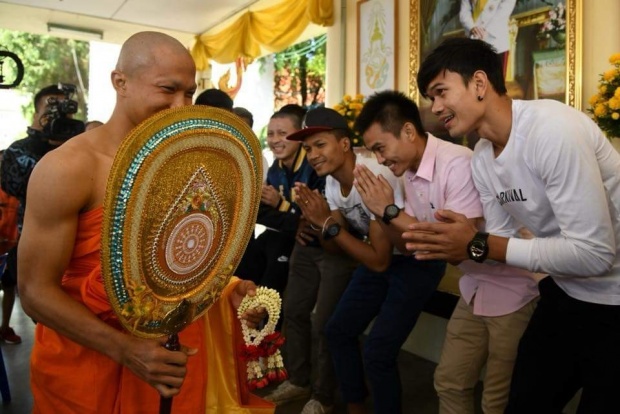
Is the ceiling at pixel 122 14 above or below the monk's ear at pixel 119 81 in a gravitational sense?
above

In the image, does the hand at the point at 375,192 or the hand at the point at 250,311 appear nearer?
the hand at the point at 250,311

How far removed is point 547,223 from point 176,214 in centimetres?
102

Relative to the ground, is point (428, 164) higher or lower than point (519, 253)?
higher

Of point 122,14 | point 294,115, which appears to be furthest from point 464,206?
point 122,14

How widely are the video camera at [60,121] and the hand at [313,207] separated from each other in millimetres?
1376

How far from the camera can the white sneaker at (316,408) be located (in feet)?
8.32

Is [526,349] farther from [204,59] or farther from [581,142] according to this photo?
[204,59]

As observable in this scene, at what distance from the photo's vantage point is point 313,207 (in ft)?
7.75

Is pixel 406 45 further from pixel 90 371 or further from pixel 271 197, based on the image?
pixel 90 371

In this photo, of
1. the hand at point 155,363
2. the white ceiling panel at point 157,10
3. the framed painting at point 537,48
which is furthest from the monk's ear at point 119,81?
the white ceiling panel at point 157,10

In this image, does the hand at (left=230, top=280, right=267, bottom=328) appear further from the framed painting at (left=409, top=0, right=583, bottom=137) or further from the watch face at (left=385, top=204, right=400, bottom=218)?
the framed painting at (left=409, top=0, right=583, bottom=137)

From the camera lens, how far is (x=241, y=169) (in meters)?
0.96

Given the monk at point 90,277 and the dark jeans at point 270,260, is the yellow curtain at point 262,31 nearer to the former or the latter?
the dark jeans at point 270,260

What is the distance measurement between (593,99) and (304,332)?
6.01 feet
